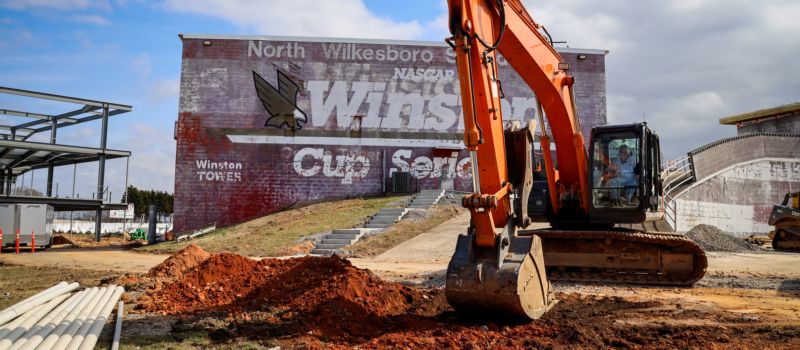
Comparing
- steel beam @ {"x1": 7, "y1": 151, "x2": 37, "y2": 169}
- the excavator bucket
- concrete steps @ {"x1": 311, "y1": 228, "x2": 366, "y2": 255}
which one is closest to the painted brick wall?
concrete steps @ {"x1": 311, "y1": 228, "x2": 366, "y2": 255}

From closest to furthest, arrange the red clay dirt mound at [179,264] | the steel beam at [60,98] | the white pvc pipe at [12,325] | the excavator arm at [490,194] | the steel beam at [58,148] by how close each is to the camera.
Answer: the white pvc pipe at [12,325], the excavator arm at [490,194], the red clay dirt mound at [179,264], the steel beam at [58,148], the steel beam at [60,98]

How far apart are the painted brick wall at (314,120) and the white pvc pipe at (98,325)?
2160 centimetres

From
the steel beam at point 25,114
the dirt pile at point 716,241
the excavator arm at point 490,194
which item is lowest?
the dirt pile at point 716,241

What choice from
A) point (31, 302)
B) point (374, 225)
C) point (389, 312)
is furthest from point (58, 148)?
point (389, 312)

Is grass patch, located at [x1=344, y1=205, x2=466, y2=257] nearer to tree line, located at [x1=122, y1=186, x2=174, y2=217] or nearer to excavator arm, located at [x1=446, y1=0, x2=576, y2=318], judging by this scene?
excavator arm, located at [x1=446, y1=0, x2=576, y2=318]

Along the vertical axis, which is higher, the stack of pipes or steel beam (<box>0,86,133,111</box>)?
steel beam (<box>0,86,133,111</box>)

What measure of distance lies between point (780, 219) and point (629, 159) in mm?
15235

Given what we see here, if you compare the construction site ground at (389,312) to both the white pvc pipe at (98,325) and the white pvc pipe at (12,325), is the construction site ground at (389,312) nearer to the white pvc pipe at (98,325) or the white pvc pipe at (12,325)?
the white pvc pipe at (98,325)

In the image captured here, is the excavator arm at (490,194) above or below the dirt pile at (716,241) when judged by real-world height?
above

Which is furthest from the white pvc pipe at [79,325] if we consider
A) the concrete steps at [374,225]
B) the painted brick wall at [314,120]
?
the painted brick wall at [314,120]

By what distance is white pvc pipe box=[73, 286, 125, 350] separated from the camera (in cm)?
568

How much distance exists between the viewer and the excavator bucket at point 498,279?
20.8 feet

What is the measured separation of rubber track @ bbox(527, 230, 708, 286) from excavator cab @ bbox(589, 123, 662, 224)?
34 centimetres

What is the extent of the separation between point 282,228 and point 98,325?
1887 centimetres
